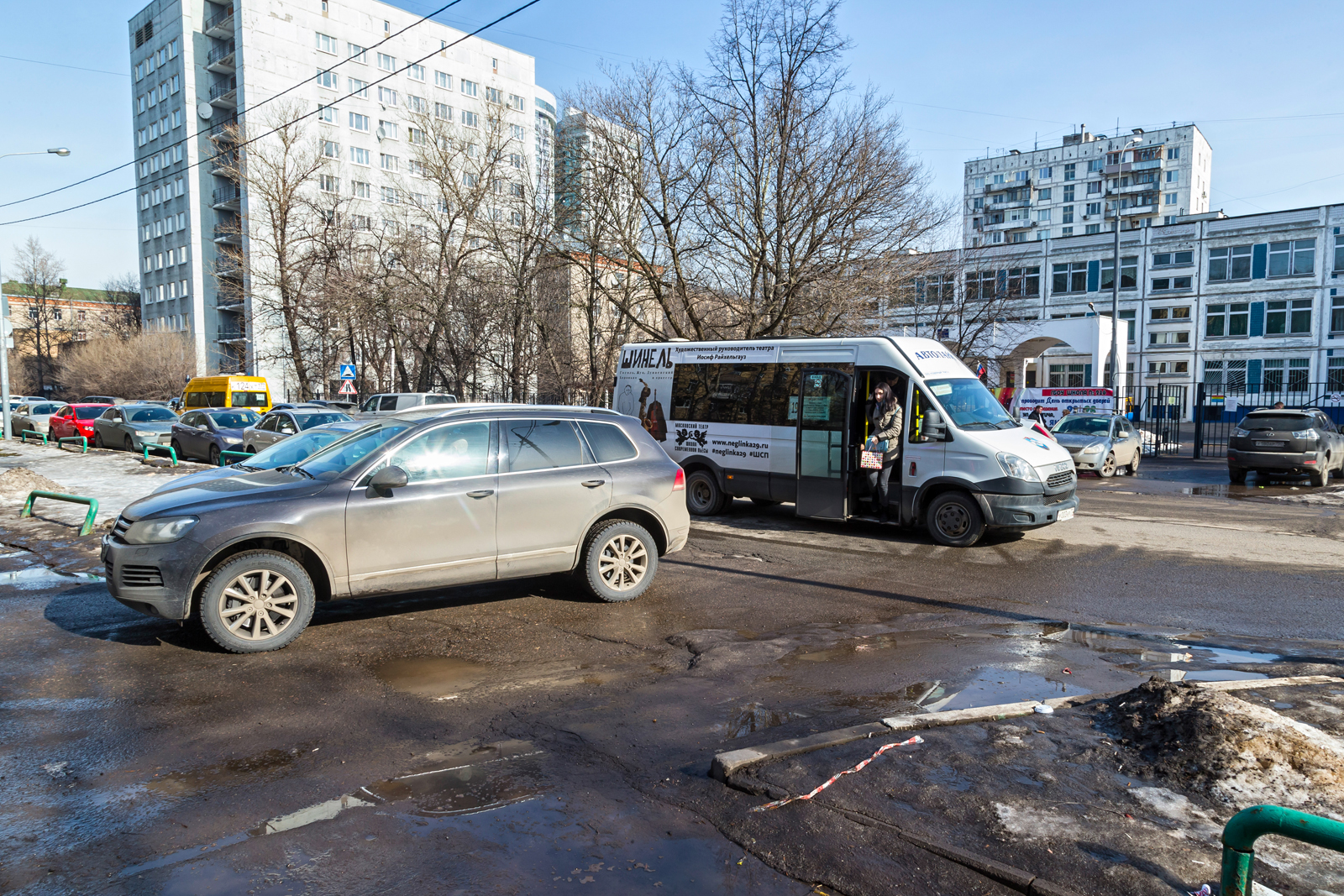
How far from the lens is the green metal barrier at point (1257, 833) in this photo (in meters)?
2.23

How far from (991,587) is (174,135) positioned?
77592 millimetres

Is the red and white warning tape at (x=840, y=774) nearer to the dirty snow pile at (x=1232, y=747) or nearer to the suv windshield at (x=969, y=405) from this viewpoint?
the dirty snow pile at (x=1232, y=747)

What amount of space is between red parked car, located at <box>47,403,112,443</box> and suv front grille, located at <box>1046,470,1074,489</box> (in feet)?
102

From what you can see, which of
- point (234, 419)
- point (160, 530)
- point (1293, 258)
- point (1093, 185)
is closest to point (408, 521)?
point (160, 530)

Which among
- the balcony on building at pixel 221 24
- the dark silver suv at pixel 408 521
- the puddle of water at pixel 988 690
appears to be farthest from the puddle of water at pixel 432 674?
the balcony on building at pixel 221 24

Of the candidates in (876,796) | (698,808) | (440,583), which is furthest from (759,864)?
(440,583)

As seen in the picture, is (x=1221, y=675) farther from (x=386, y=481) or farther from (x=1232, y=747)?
(x=386, y=481)

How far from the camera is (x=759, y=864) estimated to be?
3.30 m

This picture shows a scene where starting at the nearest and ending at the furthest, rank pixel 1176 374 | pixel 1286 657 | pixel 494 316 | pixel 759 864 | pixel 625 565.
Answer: pixel 759 864, pixel 1286 657, pixel 625 565, pixel 494 316, pixel 1176 374

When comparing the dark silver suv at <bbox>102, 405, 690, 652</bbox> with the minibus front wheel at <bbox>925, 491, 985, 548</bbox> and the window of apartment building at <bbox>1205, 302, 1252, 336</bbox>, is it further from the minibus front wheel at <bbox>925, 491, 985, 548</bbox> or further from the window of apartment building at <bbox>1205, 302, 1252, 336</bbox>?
the window of apartment building at <bbox>1205, 302, 1252, 336</bbox>

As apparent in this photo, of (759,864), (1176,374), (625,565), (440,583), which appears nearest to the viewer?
(759,864)

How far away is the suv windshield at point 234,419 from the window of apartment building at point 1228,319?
Answer: 57650mm

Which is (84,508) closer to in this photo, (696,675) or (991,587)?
(696,675)

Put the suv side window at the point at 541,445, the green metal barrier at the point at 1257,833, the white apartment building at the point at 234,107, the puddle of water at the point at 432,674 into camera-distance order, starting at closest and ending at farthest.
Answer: the green metal barrier at the point at 1257,833, the puddle of water at the point at 432,674, the suv side window at the point at 541,445, the white apartment building at the point at 234,107
